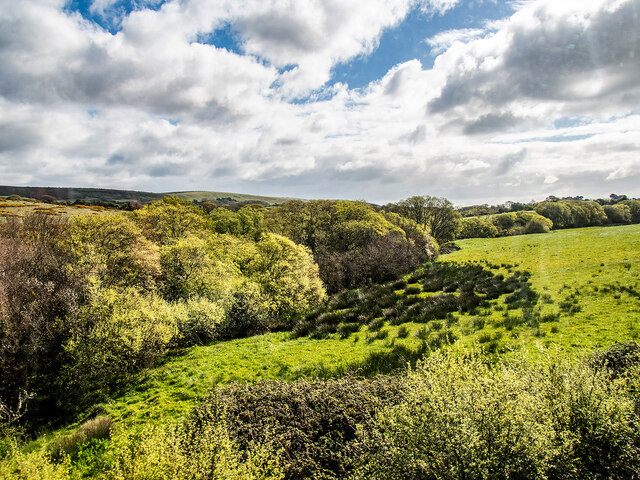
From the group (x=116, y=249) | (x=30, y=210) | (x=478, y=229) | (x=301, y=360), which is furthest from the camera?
(x=478, y=229)

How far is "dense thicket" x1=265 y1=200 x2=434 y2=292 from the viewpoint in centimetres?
3559

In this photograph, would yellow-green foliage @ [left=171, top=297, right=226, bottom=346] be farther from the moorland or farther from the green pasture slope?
the green pasture slope

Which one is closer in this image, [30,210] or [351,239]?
[351,239]

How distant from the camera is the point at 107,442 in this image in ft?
30.2

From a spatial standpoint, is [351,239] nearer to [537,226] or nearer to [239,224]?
[239,224]

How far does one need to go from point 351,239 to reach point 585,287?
89.9 ft

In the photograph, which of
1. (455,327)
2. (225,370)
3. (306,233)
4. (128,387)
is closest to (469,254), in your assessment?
(306,233)

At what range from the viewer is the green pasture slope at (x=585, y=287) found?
42.0ft

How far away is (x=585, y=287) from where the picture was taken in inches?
766

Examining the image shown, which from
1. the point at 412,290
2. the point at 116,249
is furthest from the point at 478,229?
the point at 116,249

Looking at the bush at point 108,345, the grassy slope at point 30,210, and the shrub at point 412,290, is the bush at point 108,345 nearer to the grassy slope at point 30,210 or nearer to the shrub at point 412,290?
the shrub at point 412,290

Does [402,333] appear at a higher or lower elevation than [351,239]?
lower

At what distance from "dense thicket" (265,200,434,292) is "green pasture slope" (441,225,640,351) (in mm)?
→ 11186

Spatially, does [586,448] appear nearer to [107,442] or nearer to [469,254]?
[107,442]
